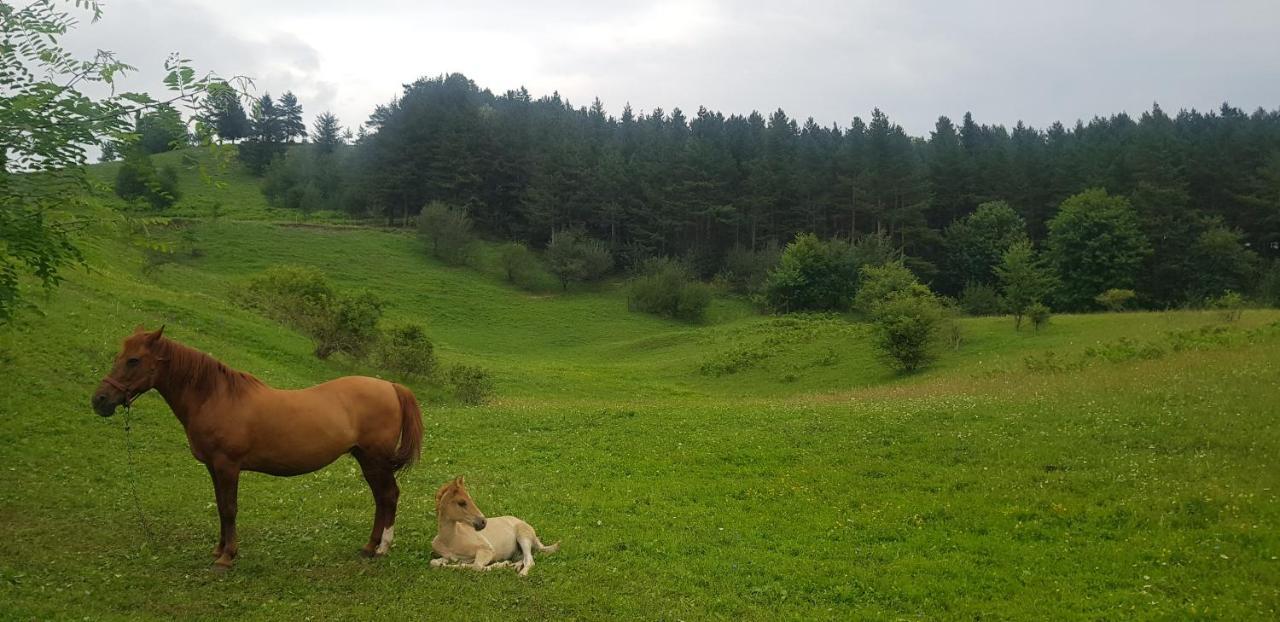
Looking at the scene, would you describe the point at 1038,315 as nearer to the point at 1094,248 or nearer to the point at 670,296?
the point at 1094,248

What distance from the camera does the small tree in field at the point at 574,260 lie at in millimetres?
74250

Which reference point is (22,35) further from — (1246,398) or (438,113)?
(438,113)

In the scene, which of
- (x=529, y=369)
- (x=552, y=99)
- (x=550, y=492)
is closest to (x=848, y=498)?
(x=550, y=492)

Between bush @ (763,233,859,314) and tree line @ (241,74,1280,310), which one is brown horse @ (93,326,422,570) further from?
tree line @ (241,74,1280,310)

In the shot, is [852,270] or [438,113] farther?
[438,113]

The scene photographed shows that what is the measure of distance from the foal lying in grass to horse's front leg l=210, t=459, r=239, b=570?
7.32 feet

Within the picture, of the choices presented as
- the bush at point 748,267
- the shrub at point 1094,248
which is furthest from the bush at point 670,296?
the shrub at point 1094,248

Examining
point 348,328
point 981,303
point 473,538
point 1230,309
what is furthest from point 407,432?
point 981,303

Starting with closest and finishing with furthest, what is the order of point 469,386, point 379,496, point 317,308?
point 379,496
point 469,386
point 317,308

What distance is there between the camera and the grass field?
817 centimetres

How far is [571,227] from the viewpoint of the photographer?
86.4 m

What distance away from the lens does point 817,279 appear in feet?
207

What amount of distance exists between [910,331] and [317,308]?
25.4m

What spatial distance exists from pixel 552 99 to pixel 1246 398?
130513 millimetres
